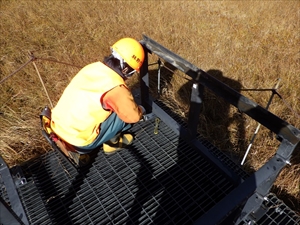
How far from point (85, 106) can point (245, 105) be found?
1.31 meters

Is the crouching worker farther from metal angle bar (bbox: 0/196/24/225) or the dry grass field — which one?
metal angle bar (bbox: 0/196/24/225)

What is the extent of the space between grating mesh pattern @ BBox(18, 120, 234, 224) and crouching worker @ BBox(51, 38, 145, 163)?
0.90 feet

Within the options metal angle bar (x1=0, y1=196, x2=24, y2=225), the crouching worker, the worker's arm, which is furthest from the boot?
metal angle bar (x1=0, y1=196, x2=24, y2=225)

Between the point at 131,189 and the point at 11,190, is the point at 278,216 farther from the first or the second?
the point at 11,190

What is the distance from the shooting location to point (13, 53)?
4.42m

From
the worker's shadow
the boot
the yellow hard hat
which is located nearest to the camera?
the yellow hard hat

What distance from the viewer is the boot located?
245 cm

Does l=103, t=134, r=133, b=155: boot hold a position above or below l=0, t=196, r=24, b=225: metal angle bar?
below

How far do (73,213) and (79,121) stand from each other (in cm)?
79

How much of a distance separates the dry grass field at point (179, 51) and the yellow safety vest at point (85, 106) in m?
0.83

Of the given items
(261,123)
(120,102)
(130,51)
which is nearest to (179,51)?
(130,51)

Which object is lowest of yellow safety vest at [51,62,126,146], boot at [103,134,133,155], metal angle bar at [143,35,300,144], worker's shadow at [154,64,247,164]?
worker's shadow at [154,64,247,164]

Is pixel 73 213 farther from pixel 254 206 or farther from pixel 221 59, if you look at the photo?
pixel 221 59

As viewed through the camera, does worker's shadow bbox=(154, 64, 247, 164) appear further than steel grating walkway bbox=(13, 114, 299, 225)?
Yes
